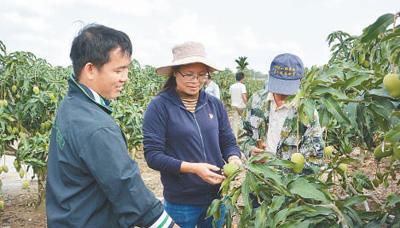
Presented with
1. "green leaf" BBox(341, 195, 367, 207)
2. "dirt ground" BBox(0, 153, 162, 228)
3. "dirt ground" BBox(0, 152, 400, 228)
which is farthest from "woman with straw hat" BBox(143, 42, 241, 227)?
"dirt ground" BBox(0, 153, 162, 228)

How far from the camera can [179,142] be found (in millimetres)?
2176

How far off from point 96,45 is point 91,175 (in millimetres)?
436

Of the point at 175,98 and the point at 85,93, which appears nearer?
the point at 85,93

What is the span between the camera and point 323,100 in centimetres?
116

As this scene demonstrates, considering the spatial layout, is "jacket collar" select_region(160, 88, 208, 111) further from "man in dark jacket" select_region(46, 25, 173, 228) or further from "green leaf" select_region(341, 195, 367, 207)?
"green leaf" select_region(341, 195, 367, 207)

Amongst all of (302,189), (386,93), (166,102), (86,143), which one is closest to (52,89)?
(166,102)

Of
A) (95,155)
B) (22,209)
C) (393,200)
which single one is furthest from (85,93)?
(22,209)

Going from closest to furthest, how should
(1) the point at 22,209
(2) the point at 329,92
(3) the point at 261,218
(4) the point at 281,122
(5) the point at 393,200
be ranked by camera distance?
(2) the point at 329,92, (5) the point at 393,200, (3) the point at 261,218, (4) the point at 281,122, (1) the point at 22,209

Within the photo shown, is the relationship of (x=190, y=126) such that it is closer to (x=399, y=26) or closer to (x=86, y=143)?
(x=86, y=143)

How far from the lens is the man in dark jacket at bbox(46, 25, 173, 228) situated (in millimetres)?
1353

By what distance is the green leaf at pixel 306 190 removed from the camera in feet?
4.25

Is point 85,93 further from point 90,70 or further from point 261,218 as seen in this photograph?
point 261,218

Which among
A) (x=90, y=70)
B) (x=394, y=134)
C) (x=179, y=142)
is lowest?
(x=179, y=142)

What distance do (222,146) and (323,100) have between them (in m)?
1.29
